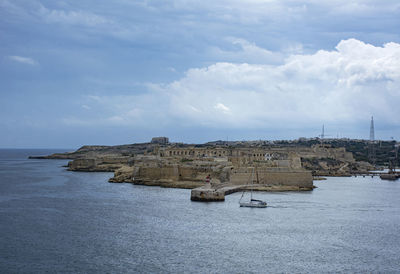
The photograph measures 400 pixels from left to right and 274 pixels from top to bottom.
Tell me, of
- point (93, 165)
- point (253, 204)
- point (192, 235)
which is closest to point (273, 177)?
point (253, 204)

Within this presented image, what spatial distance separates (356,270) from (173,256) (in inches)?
215

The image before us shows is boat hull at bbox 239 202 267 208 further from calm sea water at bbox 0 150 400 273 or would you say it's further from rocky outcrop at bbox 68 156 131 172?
rocky outcrop at bbox 68 156 131 172

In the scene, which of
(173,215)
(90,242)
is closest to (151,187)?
(173,215)

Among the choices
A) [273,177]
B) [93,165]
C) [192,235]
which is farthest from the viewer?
[93,165]

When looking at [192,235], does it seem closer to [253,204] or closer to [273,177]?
[253,204]

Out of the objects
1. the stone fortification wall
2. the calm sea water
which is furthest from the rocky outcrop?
the calm sea water

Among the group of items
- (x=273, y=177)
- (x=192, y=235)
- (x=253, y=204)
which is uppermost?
(x=273, y=177)

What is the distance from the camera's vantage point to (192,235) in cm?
1733

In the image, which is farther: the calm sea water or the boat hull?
the boat hull

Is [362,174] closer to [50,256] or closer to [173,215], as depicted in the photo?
[173,215]

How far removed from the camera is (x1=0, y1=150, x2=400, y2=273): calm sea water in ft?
44.7

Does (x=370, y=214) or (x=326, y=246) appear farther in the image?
(x=370, y=214)

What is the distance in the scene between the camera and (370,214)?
2322cm

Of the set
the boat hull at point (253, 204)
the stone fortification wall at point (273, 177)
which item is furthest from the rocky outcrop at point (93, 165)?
the boat hull at point (253, 204)
